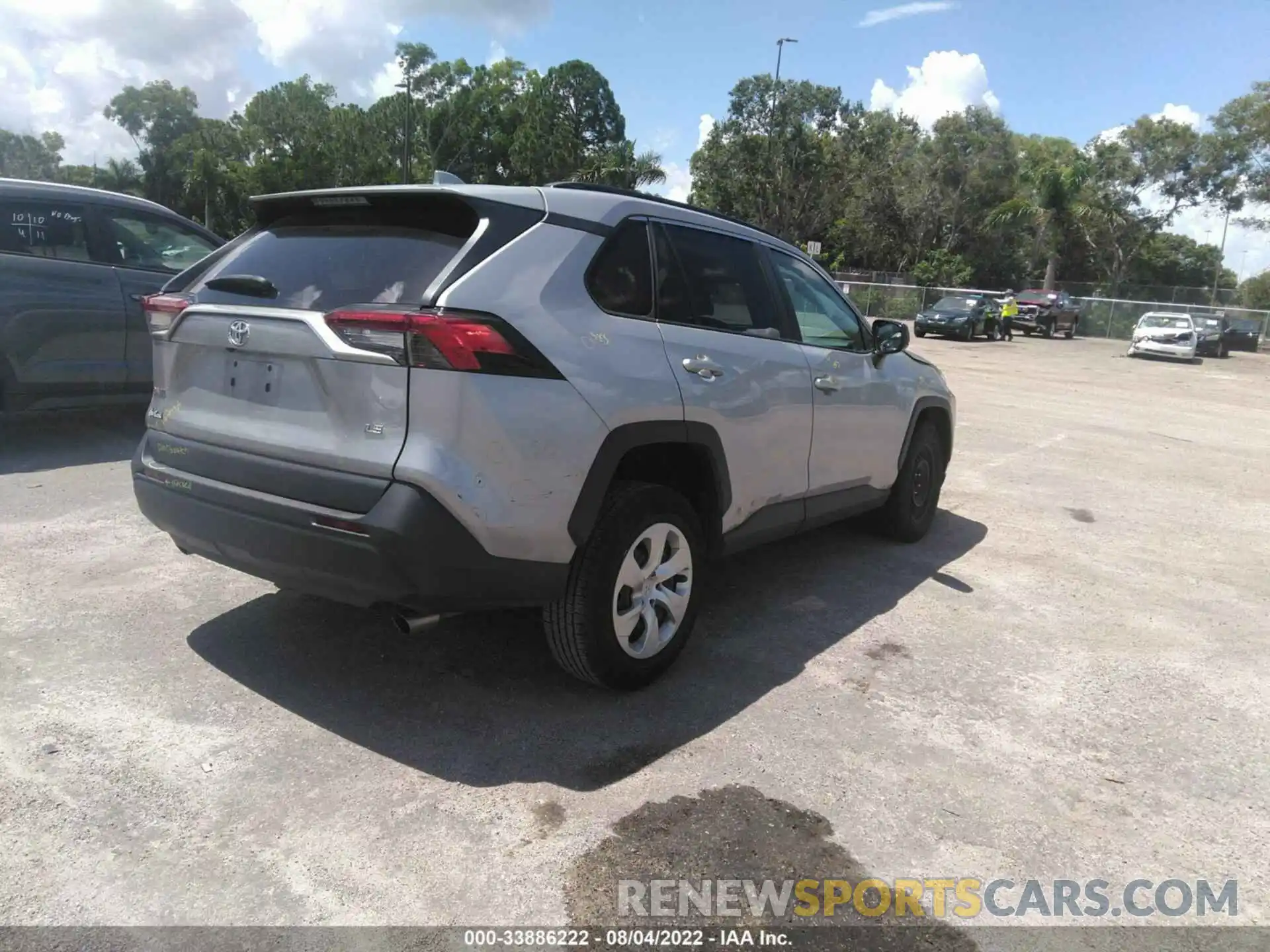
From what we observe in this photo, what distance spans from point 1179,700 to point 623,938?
2.77m

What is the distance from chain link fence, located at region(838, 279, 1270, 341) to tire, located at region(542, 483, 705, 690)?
36.2m

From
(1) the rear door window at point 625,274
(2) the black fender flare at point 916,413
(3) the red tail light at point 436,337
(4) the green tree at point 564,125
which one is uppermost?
(4) the green tree at point 564,125

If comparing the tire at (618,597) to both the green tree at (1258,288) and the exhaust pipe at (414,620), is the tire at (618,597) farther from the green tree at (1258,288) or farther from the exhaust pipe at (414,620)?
the green tree at (1258,288)

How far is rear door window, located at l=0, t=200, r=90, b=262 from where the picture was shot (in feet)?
20.8

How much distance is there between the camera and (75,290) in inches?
258

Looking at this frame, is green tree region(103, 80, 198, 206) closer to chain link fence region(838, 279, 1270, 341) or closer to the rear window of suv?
chain link fence region(838, 279, 1270, 341)

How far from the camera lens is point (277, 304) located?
10.2ft

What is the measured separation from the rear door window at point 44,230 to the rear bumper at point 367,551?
437 centimetres

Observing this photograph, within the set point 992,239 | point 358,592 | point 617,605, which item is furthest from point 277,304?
point 992,239

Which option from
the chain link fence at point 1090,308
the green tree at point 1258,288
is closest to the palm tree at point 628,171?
the chain link fence at point 1090,308

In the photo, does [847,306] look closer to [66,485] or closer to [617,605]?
[617,605]

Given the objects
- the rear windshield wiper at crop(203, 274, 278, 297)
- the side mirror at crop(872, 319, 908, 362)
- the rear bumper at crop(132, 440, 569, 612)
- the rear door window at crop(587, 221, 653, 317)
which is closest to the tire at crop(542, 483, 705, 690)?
the rear bumper at crop(132, 440, 569, 612)

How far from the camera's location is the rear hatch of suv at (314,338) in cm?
283

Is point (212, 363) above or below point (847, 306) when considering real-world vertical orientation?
below
